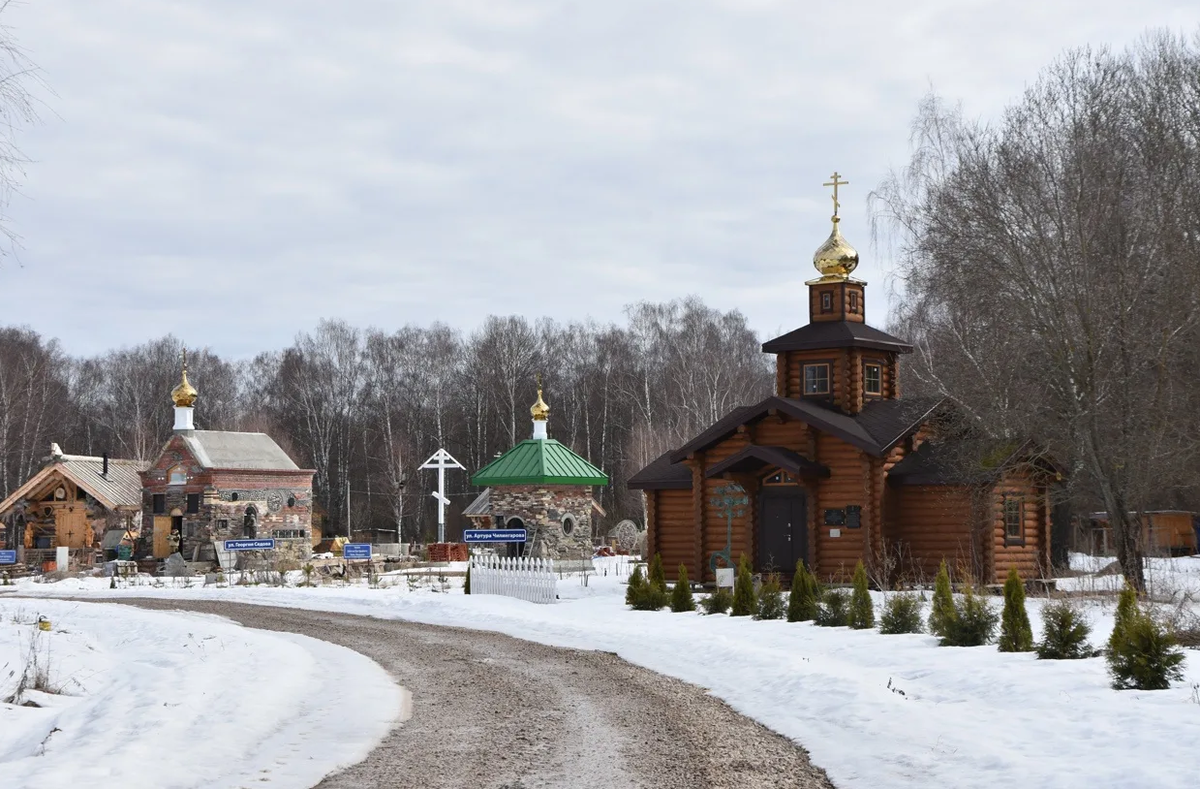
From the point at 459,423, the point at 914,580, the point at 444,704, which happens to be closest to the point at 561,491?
the point at 914,580

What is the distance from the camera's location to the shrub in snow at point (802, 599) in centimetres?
1991

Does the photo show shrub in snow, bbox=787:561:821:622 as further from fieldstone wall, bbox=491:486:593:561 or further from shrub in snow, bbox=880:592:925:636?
fieldstone wall, bbox=491:486:593:561

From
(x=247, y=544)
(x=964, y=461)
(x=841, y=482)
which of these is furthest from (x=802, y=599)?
(x=247, y=544)

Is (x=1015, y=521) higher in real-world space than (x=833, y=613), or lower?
higher

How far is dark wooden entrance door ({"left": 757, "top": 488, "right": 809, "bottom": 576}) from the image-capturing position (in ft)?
98.2

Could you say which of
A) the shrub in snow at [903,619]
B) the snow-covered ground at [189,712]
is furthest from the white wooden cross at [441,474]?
the shrub in snow at [903,619]

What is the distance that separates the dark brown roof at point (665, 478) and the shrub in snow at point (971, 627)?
16.9 m

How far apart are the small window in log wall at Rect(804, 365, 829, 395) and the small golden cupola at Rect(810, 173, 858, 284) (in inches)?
92.5

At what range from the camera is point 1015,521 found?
3016 cm

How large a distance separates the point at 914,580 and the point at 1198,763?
20.4m

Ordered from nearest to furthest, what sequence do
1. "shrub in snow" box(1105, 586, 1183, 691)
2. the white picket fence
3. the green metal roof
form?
"shrub in snow" box(1105, 586, 1183, 691) → the white picket fence → the green metal roof

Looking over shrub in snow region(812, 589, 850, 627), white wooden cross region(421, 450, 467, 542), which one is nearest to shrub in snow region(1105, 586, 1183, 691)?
shrub in snow region(812, 589, 850, 627)

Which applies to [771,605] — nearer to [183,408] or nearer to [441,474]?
[441,474]

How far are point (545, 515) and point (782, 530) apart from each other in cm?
989
